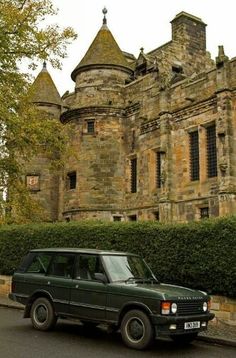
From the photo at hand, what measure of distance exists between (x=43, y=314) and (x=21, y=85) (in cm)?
1109

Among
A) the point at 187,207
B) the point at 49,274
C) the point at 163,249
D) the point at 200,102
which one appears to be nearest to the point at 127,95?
the point at 200,102

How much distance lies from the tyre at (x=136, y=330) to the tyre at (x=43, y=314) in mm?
1908

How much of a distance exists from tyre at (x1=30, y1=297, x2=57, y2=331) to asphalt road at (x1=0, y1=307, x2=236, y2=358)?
0.54 feet

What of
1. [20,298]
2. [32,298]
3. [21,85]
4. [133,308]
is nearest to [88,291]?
[133,308]

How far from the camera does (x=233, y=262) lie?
421 inches

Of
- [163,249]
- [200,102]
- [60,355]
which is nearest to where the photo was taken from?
[60,355]

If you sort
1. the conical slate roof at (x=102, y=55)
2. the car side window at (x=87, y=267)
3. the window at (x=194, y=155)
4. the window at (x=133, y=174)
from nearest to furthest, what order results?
the car side window at (x=87, y=267), the window at (x=194, y=155), the window at (x=133, y=174), the conical slate roof at (x=102, y=55)

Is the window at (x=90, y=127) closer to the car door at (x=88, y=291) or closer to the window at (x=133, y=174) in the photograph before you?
the window at (x=133, y=174)

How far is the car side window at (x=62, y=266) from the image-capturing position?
968cm

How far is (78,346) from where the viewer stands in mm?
8102

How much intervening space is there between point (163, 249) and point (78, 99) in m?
17.4

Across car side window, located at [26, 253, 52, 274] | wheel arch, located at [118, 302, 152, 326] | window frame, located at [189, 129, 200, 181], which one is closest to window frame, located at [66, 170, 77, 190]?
window frame, located at [189, 129, 200, 181]

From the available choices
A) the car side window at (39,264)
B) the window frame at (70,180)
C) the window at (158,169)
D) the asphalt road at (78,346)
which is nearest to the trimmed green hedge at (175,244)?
the asphalt road at (78,346)

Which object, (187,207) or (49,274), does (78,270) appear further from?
(187,207)
